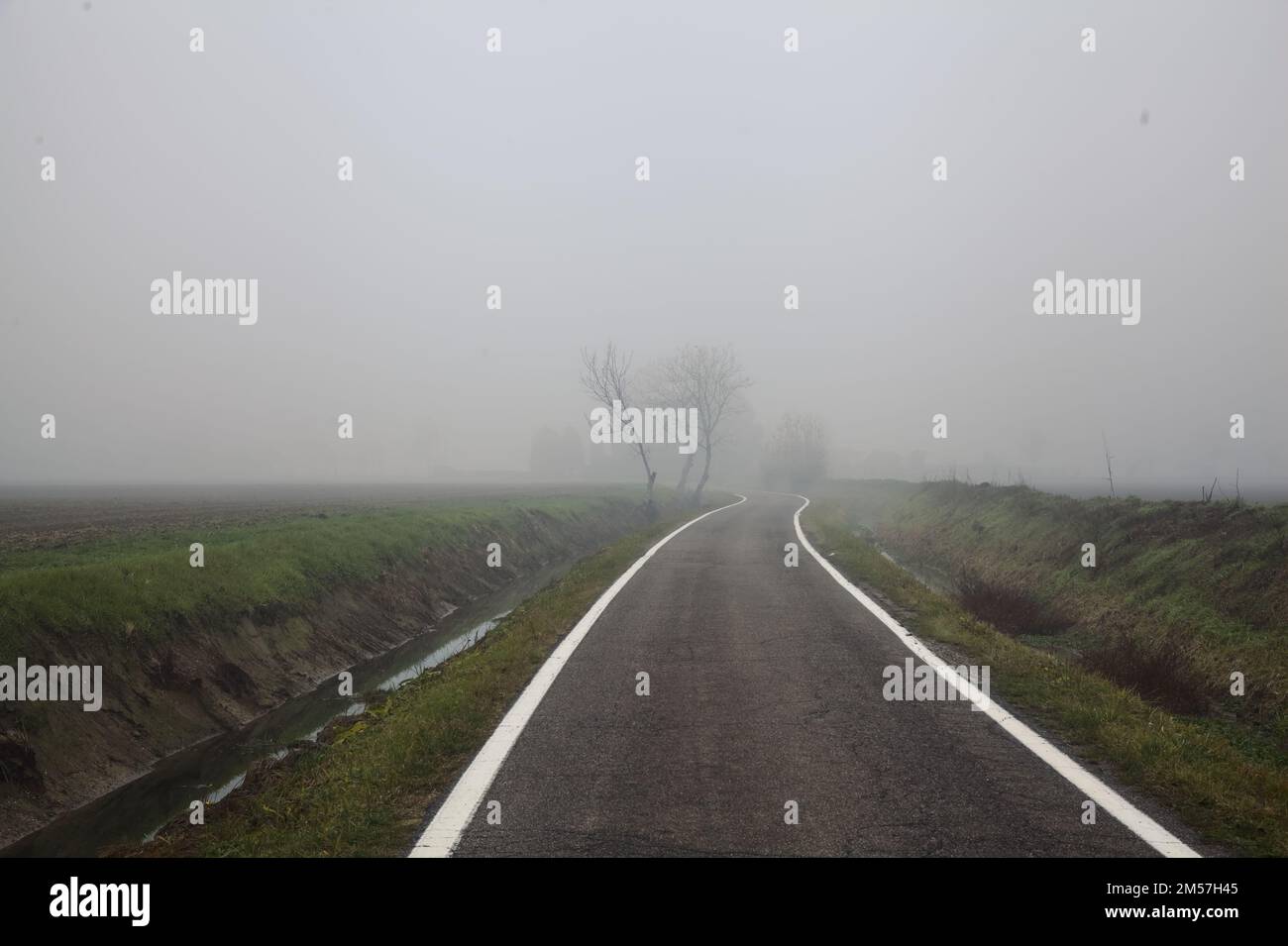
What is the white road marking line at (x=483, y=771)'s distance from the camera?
4.10 metres

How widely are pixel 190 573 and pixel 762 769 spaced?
36.1 feet

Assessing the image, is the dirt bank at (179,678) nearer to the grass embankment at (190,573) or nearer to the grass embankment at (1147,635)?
the grass embankment at (190,573)

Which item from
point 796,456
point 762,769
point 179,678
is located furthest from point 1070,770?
point 796,456

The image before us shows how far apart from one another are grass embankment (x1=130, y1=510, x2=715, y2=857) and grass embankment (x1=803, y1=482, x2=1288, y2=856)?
4.66m

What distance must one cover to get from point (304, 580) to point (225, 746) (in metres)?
5.31

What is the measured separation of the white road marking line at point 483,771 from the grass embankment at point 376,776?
4.5 inches

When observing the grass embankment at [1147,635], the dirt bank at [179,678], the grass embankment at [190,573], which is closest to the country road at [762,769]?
the grass embankment at [1147,635]

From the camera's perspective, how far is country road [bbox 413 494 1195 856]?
4.04 meters

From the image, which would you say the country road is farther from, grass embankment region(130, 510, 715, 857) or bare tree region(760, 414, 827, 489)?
bare tree region(760, 414, 827, 489)
